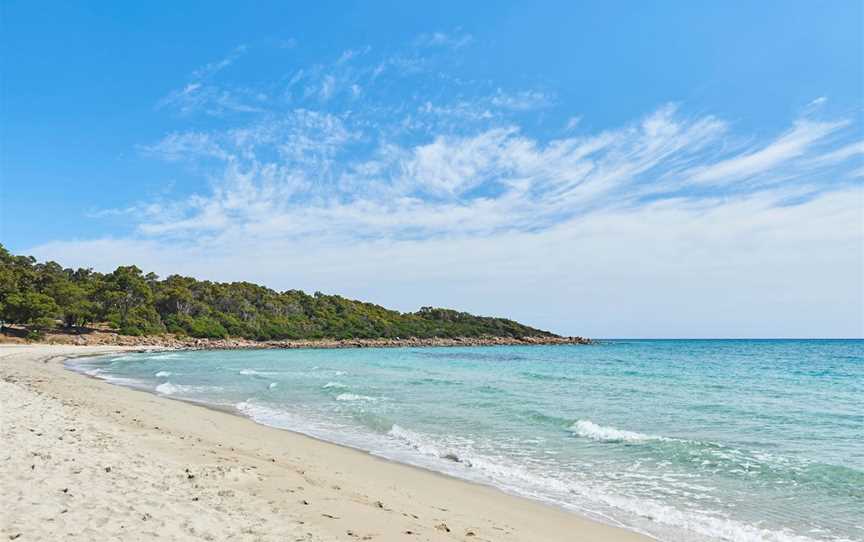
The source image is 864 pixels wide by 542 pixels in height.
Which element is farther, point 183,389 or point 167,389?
point 183,389

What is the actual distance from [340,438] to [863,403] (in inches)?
802

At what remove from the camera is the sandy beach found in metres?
5.39

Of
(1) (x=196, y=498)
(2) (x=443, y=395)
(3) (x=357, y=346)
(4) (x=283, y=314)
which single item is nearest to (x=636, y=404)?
(2) (x=443, y=395)

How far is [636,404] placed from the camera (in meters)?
19.1

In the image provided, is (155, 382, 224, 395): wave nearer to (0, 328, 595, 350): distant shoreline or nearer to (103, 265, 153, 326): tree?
(0, 328, 595, 350): distant shoreline

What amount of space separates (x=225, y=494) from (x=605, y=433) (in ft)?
31.6

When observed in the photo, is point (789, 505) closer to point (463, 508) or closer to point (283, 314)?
point (463, 508)

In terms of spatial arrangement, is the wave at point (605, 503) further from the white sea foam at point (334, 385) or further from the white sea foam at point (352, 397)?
the white sea foam at point (334, 385)

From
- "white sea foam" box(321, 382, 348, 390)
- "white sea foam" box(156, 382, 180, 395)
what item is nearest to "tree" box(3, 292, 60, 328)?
"white sea foam" box(156, 382, 180, 395)

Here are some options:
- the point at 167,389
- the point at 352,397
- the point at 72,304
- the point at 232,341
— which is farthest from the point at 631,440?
the point at 232,341

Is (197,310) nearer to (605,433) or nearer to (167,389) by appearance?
(167,389)

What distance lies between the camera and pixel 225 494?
6.72 m

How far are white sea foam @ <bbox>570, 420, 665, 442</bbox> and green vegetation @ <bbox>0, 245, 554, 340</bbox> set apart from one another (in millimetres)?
65891

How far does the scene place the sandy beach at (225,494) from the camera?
539 centimetres
